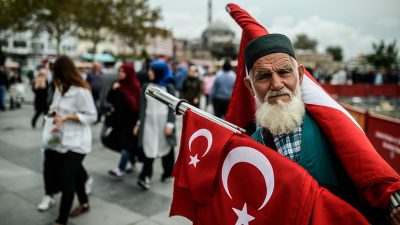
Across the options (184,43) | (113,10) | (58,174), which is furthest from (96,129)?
(184,43)

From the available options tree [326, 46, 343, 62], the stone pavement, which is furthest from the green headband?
tree [326, 46, 343, 62]

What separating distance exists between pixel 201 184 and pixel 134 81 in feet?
14.0

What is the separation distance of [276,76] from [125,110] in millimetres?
4213

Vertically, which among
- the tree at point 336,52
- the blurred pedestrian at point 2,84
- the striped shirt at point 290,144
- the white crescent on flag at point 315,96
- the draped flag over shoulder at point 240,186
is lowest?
the blurred pedestrian at point 2,84

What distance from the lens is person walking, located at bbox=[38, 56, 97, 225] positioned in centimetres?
382

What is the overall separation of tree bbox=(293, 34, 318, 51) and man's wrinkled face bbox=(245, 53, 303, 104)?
3951 inches

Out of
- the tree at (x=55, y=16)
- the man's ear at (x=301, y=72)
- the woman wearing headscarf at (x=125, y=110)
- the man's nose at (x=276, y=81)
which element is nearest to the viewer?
Answer: the man's nose at (x=276, y=81)

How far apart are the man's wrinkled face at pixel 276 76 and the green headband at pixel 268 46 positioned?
2 cm

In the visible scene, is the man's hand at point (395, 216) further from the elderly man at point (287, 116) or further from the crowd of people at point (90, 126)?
the crowd of people at point (90, 126)

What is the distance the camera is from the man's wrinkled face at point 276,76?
1669mm

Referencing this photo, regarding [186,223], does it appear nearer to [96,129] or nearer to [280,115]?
[280,115]

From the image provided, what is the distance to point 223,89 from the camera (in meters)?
8.01

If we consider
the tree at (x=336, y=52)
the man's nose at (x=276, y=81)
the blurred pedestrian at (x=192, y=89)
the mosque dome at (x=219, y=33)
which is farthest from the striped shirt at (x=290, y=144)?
the tree at (x=336, y=52)

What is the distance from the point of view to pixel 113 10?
24.8 meters
